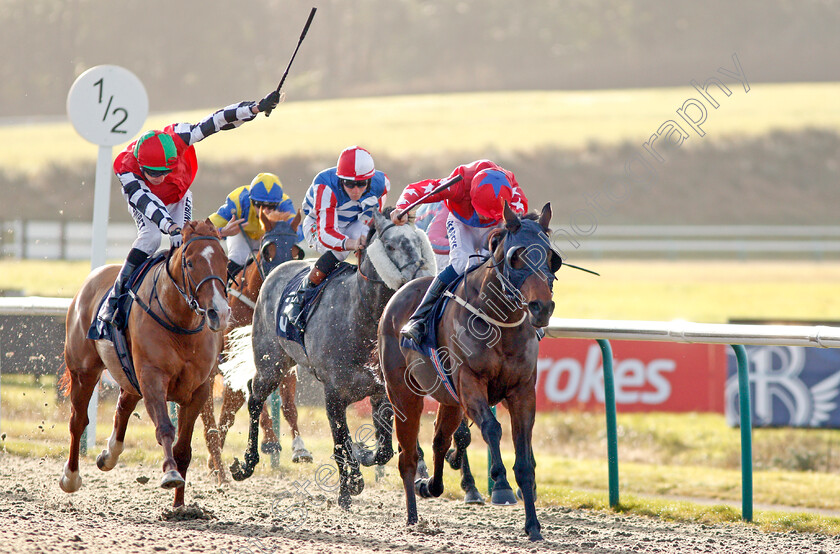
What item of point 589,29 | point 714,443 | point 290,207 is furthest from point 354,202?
point 589,29

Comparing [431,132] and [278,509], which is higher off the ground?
[431,132]

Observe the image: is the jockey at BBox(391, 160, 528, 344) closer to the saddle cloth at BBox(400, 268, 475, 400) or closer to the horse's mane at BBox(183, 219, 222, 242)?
the saddle cloth at BBox(400, 268, 475, 400)

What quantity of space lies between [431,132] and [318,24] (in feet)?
20.3

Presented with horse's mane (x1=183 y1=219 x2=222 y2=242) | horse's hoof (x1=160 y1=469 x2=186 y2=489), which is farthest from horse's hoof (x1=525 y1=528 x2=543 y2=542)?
horse's mane (x1=183 y1=219 x2=222 y2=242)

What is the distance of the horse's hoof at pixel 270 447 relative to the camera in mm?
6914

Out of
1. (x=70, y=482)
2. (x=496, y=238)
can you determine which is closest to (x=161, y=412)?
(x=70, y=482)

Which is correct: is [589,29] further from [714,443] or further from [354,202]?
[354,202]

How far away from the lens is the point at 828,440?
9391 millimetres

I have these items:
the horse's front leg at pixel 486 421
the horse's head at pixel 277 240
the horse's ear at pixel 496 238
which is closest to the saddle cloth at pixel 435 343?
the horse's front leg at pixel 486 421

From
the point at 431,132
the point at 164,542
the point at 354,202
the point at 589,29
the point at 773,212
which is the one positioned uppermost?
the point at 589,29

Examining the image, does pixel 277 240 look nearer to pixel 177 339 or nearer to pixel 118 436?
pixel 118 436

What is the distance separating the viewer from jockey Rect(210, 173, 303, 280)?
7.30m

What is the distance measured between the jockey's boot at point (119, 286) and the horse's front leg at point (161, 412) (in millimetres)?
391

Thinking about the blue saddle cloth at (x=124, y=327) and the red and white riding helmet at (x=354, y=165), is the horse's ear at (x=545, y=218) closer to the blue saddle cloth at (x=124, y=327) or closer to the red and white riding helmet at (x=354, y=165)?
the red and white riding helmet at (x=354, y=165)
